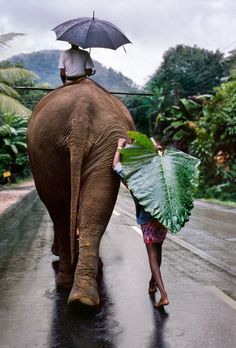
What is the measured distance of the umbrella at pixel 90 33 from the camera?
21.7 ft

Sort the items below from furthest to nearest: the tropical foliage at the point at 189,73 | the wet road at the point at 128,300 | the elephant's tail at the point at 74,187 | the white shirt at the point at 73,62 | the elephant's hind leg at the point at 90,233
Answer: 1. the tropical foliage at the point at 189,73
2. the white shirt at the point at 73,62
3. the elephant's tail at the point at 74,187
4. the elephant's hind leg at the point at 90,233
5. the wet road at the point at 128,300

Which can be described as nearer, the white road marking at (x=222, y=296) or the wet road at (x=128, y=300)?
the wet road at (x=128, y=300)

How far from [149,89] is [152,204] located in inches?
2544

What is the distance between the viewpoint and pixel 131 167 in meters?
5.24

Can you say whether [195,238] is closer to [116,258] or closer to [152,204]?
[116,258]

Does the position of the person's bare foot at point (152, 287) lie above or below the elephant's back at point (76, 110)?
below

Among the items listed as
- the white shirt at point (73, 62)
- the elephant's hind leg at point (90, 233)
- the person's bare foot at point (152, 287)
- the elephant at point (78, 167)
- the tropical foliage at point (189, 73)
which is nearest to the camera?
the elephant's hind leg at point (90, 233)

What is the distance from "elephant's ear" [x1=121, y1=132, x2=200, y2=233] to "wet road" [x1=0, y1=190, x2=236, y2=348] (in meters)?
0.87

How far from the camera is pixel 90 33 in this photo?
6652 mm

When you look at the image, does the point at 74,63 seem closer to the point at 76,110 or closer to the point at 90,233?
the point at 76,110

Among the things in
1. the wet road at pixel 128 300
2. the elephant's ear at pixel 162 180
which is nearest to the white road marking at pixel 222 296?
the wet road at pixel 128 300

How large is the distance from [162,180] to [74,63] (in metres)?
2.18

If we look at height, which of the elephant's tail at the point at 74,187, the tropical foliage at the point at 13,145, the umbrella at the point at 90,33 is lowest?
the tropical foliage at the point at 13,145

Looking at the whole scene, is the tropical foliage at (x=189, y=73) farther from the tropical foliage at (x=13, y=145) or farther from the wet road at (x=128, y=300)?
the wet road at (x=128, y=300)
